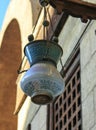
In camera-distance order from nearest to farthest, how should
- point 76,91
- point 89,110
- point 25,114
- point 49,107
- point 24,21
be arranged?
1. point 89,110
2. point 76,91
3. point 49,107
4. point 25,114
5. point 24,21

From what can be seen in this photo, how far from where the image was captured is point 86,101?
5.91 meters

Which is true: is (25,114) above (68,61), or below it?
below

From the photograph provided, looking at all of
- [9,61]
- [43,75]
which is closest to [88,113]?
[43,75]

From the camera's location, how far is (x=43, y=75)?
3.98 metres

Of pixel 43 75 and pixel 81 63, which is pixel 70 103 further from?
pixel 43 75

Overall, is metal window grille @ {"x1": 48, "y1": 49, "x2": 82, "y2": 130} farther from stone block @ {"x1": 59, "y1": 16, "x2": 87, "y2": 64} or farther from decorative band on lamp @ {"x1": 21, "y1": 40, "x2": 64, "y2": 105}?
decorative band on lamp @ {"x1": 21, "y1": 40, "x2": 64, "y2": 105}

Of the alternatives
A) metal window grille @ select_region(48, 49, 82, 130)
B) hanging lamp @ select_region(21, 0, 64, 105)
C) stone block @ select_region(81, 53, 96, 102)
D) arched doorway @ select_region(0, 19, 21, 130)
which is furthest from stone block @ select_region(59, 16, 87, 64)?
arched doorway @ select_region(0, 19, 21, 130)

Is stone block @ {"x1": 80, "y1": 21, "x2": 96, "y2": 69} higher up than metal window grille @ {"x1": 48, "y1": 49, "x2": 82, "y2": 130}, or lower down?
higher up

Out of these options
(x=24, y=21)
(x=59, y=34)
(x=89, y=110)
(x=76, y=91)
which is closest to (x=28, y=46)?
(x=89, y=110)

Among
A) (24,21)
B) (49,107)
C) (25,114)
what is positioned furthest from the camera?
(24,21)

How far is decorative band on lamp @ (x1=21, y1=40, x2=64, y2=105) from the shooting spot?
396 cm

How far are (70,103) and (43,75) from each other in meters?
2.74

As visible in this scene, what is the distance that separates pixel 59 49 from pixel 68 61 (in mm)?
2776

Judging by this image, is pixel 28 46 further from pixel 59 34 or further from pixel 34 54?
pixel 59 34
